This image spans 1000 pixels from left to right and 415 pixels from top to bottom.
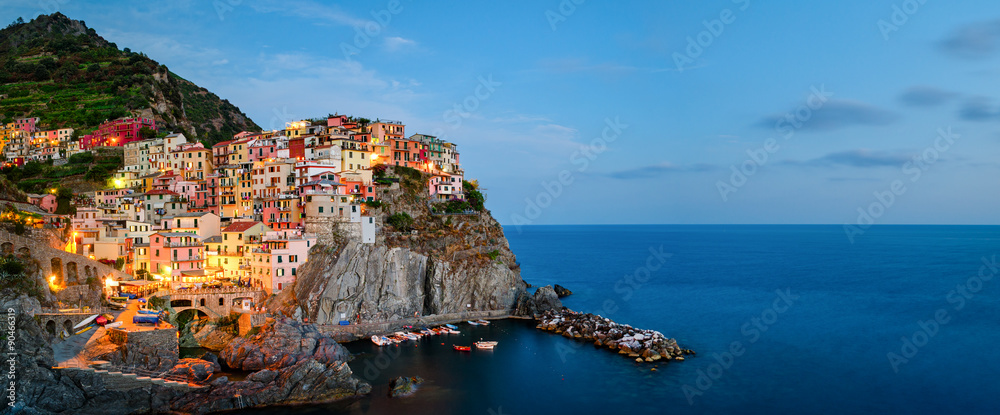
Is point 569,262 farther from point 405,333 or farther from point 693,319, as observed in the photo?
point 405,333

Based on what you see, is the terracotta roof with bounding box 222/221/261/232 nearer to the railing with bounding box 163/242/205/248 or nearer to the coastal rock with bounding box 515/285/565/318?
the railing with bounding box 163/242/205/248

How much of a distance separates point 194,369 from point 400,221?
83.6ft

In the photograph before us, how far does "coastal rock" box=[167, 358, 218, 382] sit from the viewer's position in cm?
3541

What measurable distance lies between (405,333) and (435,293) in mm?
6105

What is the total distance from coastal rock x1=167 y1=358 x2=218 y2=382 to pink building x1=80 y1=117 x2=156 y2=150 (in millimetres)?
49584

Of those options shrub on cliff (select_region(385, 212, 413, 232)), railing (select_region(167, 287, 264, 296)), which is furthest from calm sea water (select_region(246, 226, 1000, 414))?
shrub on cliff (select_region(385, 212, 413, 232))

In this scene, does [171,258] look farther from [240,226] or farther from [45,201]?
[45,201]

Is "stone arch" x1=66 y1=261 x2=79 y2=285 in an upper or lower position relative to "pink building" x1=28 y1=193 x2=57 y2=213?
lower

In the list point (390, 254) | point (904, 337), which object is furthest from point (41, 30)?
point (904, 337)

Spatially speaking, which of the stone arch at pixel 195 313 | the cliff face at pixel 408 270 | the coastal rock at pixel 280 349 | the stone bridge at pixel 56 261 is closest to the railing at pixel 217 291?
the stone arch at pixel 195 313

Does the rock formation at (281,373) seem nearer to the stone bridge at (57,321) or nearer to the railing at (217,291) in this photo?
the railing at (217,291)

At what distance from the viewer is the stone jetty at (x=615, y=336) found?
44.4m

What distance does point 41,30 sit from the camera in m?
121

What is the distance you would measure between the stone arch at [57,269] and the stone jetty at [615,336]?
37842 millimetres
